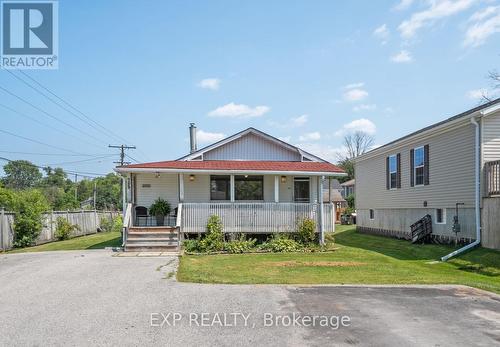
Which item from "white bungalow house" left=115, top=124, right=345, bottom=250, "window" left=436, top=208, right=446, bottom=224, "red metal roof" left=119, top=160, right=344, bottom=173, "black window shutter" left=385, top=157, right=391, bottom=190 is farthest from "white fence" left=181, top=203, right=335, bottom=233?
"black window shutter" left=385, top=157, right=391, bottom=190

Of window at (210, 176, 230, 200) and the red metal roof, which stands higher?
the red metal roof

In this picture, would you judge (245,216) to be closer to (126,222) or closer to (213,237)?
(213,237)

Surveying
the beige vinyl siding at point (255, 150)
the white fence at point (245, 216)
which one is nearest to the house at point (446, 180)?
the beige vinyl siding at point (255, 150)

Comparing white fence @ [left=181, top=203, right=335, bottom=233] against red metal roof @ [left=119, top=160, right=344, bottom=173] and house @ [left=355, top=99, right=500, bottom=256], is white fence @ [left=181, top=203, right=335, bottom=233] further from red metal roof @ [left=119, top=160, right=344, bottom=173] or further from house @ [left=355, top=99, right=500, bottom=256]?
house @ [left=355, top=99, right=500, bottom=256]

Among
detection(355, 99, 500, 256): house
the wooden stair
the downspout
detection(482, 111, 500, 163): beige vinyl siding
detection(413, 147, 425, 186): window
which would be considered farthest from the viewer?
detection(413, 147, 425, 186): window

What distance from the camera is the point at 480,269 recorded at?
39.7 feet

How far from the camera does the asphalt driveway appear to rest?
555 cm

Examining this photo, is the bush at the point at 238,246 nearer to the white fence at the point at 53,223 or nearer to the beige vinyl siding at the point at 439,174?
the beige vinyl siding at the point at 439,174

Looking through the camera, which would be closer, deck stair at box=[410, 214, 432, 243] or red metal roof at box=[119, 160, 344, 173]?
red metal roof at box=[119, 160, 344, 173]

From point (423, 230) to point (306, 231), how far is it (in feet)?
17.7

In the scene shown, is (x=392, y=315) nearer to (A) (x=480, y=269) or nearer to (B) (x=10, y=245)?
(A) (x=480, y=269)

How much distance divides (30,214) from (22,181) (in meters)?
85.5

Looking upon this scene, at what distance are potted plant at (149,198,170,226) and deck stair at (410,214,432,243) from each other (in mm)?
10626

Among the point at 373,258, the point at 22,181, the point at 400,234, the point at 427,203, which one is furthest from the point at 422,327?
the point at 22,181
